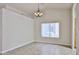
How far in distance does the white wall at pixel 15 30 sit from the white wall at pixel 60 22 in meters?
0.30

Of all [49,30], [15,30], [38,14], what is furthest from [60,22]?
[15,30]

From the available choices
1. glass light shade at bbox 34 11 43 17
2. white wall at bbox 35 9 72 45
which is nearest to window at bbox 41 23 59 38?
white wall at bbox 35 9 72 45

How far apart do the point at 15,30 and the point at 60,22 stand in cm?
190

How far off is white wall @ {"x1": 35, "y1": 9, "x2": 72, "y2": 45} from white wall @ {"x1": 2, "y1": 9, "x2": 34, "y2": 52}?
0.30 meters

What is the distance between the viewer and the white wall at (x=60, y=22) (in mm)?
4391

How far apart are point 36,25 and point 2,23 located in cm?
128

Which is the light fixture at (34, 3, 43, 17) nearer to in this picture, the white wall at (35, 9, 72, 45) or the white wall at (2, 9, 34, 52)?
the white wall at (35, 9, 72, 45)

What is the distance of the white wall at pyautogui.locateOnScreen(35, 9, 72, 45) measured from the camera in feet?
14.4

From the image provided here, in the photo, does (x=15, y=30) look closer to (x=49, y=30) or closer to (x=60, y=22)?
(x=49, y=30)

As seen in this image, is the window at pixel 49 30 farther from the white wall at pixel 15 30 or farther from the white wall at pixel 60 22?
the white wall at pixel 15 30

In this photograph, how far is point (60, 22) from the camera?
473 centimetres

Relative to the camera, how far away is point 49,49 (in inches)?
170

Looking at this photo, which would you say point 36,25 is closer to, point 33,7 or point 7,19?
point 33,7
